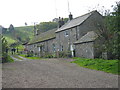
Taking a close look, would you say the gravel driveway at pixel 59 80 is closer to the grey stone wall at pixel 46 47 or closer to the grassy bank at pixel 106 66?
the grassy bank at pixel 106 66

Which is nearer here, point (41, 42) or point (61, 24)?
point (61, 24)

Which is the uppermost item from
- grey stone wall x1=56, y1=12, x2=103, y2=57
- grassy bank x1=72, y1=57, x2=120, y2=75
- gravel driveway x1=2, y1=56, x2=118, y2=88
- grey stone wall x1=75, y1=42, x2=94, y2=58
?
grey stone wall x1=56, y1=12, x2=103, y2=57

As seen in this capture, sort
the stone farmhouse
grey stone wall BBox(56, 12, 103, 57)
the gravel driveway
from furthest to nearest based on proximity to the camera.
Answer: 1. grey stone wall BBox(56, 12, 103, 57)
2. the stone farmhouse
3. the gravel driveway

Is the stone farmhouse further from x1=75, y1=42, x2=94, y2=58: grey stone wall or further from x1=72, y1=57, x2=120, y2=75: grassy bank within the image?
x1=72, y1=57, x2=120, y2=75: grassy bank

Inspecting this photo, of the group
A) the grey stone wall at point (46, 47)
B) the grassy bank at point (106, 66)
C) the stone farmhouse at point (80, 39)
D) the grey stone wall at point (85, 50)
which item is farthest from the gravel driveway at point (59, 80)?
the grey stone wall at point (46, 47)

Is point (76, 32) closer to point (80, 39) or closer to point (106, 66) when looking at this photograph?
point (80, 39)

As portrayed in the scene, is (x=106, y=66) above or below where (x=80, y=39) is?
below

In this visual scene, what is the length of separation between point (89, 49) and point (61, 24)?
58.0 ft

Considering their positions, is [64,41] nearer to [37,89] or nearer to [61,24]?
[61,24]

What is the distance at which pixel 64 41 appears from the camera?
36.8 meters

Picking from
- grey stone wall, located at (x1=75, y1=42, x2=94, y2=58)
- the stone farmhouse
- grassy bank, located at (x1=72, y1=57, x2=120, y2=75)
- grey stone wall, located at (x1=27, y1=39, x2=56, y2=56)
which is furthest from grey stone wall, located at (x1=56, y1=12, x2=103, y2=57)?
grassy bank, located at (x1=72, y1=57, x2=120, y2=75)

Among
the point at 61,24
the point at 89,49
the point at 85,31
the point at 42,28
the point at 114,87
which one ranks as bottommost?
the point at 114,87

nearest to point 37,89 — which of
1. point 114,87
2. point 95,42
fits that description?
point 114,87

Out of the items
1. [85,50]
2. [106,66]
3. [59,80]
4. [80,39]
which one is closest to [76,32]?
[80,39]
